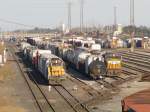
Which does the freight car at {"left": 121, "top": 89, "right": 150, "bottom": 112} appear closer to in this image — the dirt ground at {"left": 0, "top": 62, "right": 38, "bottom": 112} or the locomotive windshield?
the dirt ground at {"left": 0, "top": 62, "right": 38, "bottom": 112}

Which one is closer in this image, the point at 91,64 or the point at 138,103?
the point at 138,103

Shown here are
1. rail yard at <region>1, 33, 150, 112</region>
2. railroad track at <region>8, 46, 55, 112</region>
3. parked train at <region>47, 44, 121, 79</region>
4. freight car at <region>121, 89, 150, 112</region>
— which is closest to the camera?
freight car at <region>121, 89, 150, 112</region>

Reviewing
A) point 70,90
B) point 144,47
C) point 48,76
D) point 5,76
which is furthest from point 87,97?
point 144,47

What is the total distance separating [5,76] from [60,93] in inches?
564

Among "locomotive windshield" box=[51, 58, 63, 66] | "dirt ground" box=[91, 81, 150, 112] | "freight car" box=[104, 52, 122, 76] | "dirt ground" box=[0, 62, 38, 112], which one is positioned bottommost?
"dirt ground" box=[0, 62, 38, 112]

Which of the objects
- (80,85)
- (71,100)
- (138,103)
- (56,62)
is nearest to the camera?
(138,103)

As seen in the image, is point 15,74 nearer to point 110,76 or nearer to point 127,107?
point 110,76

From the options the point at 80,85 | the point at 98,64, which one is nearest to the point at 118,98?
the point at 80,85

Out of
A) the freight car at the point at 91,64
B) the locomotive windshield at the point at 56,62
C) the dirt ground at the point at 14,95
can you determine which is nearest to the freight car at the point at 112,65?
the freight car at the point at 91,64

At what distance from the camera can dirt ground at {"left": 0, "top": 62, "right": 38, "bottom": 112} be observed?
89.8 ft

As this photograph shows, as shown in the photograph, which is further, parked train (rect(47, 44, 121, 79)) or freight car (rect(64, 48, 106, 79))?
parked train (rect(47, 44, 121, 79))

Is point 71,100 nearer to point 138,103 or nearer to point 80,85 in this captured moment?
point 80,85

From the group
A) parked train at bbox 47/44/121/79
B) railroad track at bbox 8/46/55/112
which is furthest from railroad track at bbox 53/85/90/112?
parked train at bbox 47/44/121/79

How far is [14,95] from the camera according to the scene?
33.3 meters
